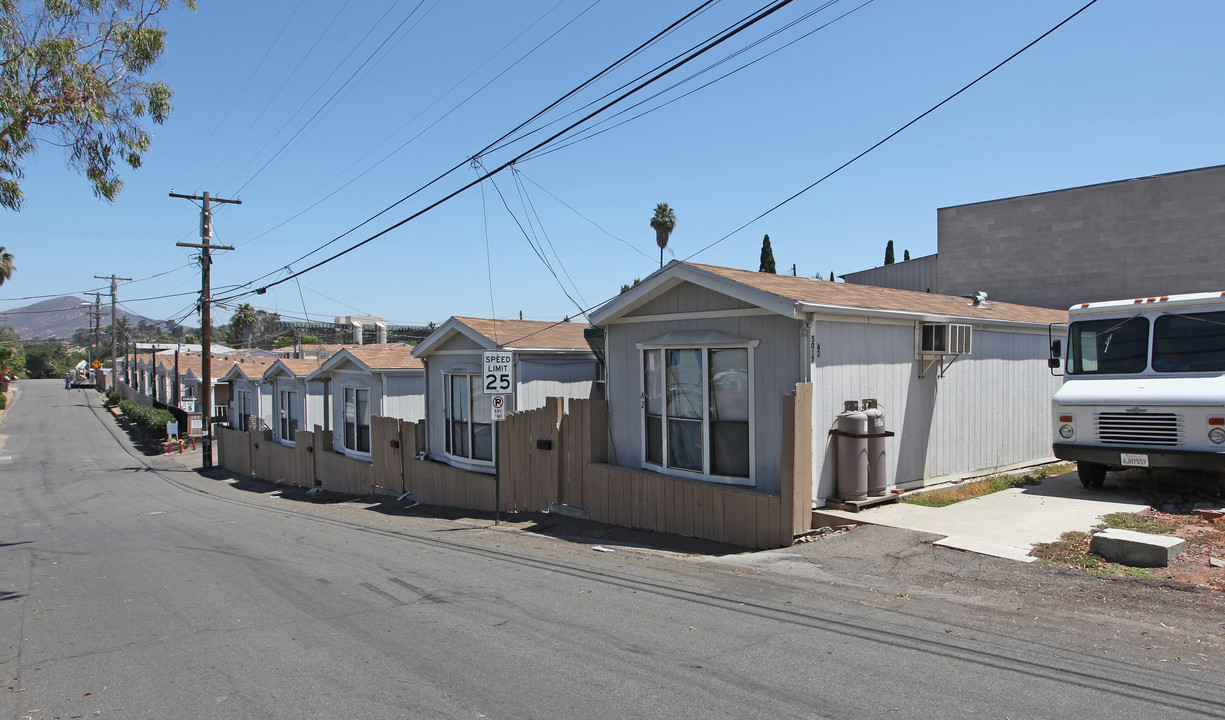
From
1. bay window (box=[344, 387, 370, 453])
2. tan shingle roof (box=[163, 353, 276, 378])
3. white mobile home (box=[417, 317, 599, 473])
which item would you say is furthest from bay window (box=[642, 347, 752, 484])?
tan shingle roof (box=[163, 353, 276, 378])

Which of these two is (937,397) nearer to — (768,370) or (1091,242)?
(768,370)

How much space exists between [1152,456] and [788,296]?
524cm

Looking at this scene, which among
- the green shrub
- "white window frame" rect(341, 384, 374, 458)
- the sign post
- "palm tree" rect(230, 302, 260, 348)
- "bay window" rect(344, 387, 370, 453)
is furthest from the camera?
"palm tree" rect(230, 302, 260, 348)

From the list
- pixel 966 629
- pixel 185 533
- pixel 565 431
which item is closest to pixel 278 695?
pixel 966 629

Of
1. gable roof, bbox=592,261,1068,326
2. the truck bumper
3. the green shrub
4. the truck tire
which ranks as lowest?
the green shrub

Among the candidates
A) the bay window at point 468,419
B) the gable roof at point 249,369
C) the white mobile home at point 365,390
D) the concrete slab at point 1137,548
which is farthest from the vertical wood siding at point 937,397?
the gable roof at point 249,369

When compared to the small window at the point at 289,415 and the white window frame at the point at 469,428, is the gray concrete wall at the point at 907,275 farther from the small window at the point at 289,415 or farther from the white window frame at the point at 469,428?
the small window at the point at 289,415

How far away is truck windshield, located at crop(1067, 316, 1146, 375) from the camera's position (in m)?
10.7

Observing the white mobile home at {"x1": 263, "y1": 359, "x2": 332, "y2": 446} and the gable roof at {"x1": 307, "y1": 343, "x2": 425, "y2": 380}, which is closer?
the gable roof at {"x1": 307, "y1": 343, "x2": 425, "y2": 380}

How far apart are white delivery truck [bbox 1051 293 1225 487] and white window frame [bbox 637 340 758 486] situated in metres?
4.54

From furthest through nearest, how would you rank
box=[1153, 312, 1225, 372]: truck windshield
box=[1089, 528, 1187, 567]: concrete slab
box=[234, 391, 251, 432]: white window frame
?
box=[234, 391, 251, 432]: white window frame
box=[1153, 312, 1225, 372]: truck windshield
box=[1089, 528, 1187, 567]: concrete slab

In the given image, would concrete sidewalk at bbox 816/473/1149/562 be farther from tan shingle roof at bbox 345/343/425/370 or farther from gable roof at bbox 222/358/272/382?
gable roof at bbox 222/358/272/382

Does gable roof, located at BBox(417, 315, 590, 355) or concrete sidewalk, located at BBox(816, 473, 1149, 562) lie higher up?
gable roof, located at BBox(417, 315, 590, 355)

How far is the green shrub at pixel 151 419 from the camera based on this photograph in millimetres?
41156
